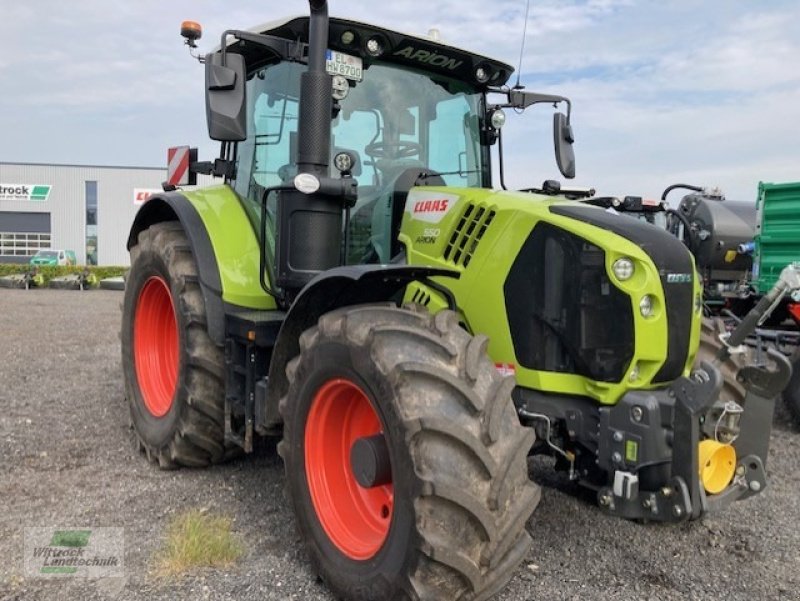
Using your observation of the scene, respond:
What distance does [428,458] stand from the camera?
8.04 feet

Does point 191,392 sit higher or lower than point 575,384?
lower

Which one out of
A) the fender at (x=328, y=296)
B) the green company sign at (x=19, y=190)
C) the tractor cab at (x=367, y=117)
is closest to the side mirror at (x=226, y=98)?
the tractor cab at (x=367, y=117)

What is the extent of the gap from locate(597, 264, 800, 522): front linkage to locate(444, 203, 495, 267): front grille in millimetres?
948

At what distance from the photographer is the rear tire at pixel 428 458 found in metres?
2.42

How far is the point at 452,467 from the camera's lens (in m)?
2.43

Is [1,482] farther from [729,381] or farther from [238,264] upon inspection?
[729,381]

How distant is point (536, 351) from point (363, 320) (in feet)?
2.60

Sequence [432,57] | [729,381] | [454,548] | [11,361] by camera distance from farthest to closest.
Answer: [11,361] < [432,57] < [729,381] < [454,548]

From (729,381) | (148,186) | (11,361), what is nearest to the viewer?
(729,381)

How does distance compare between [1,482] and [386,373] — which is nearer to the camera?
[386,373]

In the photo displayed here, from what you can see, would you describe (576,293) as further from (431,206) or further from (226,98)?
(226,98)

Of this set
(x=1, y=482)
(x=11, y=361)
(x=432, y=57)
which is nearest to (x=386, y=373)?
(x=432, y=57)

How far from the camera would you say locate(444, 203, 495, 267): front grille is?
3.32 m

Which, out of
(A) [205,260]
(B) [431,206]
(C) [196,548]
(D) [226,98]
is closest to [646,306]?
(B) [431,206]
